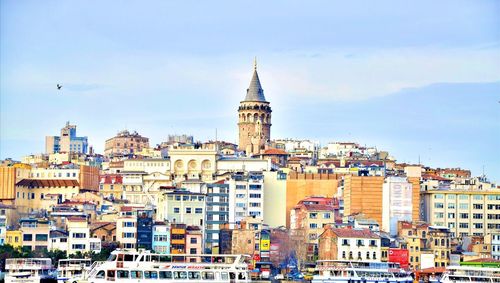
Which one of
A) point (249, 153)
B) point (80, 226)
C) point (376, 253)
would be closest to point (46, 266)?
point (80, 226)

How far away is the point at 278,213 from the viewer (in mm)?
70438

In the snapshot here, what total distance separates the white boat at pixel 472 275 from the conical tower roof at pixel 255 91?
48219 mm

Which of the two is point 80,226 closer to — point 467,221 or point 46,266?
point 46,266

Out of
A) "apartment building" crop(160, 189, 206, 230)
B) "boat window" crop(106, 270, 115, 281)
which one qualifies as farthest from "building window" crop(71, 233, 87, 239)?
"boat window" crop(106, 270, 115, 281)

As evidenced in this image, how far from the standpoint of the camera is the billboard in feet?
188

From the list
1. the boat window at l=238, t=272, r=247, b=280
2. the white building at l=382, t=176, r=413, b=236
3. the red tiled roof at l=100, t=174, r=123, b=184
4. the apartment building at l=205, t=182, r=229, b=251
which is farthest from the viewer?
the red tiled roof at l=100, t=174, r=123, b=184

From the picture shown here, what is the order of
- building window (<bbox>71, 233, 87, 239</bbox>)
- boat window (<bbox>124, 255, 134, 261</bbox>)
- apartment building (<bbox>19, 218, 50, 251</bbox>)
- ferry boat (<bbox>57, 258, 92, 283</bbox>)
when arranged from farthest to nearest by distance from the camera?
building window (<bbox>71, 233, 87, 239</bbox>)
apartment building (<bbox>19, 218, 50, 251</bbox>)
ferry boat (<bbox>57, 258, 92, 283</bbox>)
boat window (<bbox>124, 255, 134, 261</bbox>)

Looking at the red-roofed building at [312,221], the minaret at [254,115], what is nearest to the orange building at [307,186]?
the red-roofed building at [312,221]

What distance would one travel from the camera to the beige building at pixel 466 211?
6575 cm

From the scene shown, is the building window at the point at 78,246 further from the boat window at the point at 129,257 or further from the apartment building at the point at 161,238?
the boat window at the point at 129,257

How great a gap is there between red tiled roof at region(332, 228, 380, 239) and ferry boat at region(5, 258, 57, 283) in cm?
1268

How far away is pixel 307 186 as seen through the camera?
72.3 m

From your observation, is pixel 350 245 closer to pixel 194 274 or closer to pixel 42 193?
pixel 194 274

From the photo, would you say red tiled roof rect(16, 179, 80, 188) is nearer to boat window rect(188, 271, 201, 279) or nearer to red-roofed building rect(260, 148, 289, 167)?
red-roofed building rect(260, 148, 289, 167)
